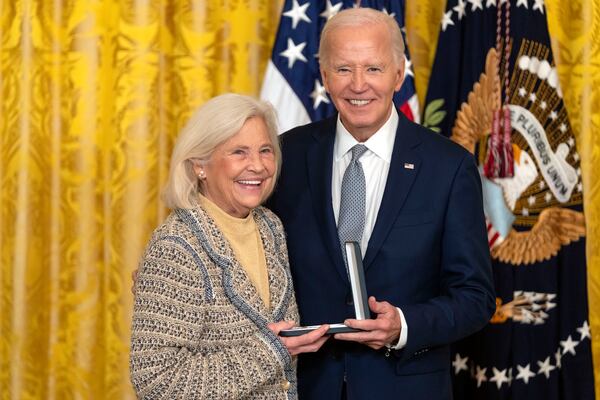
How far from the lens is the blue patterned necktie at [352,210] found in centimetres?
253

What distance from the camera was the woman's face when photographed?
7.56ft

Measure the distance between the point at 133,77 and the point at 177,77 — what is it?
0.20 metres

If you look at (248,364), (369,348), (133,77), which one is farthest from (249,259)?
(133,77)

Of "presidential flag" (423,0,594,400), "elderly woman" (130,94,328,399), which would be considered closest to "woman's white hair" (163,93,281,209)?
"elderly woman" (130,94,328,399)

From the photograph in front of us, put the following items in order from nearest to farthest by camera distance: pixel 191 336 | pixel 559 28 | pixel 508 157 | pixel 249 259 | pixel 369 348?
1. pixel 191 336
2. pixel 249 259
3. pixel 369 348
4. pixel 508 157
5. pixel 559 28

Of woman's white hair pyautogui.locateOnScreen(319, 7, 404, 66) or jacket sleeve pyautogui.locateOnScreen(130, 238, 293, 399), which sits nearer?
jacket sleeve pyautogui.locateOnScreen(130, 238, 293, 399)

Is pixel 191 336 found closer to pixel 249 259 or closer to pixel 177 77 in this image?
pixel 249 259

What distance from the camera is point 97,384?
400cm

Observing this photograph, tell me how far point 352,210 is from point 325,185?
0.40 ft

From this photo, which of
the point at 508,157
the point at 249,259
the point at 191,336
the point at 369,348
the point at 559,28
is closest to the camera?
the point at 191,336

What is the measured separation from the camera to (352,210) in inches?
100

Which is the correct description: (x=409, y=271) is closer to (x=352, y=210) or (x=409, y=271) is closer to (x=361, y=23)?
(x=352, y=210)

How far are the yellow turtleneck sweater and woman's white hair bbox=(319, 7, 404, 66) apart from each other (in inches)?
24.7

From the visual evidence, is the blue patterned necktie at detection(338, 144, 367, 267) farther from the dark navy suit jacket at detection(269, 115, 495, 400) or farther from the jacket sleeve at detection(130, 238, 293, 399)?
the jacket sleeve at detection(130, 238, 293, 399)
